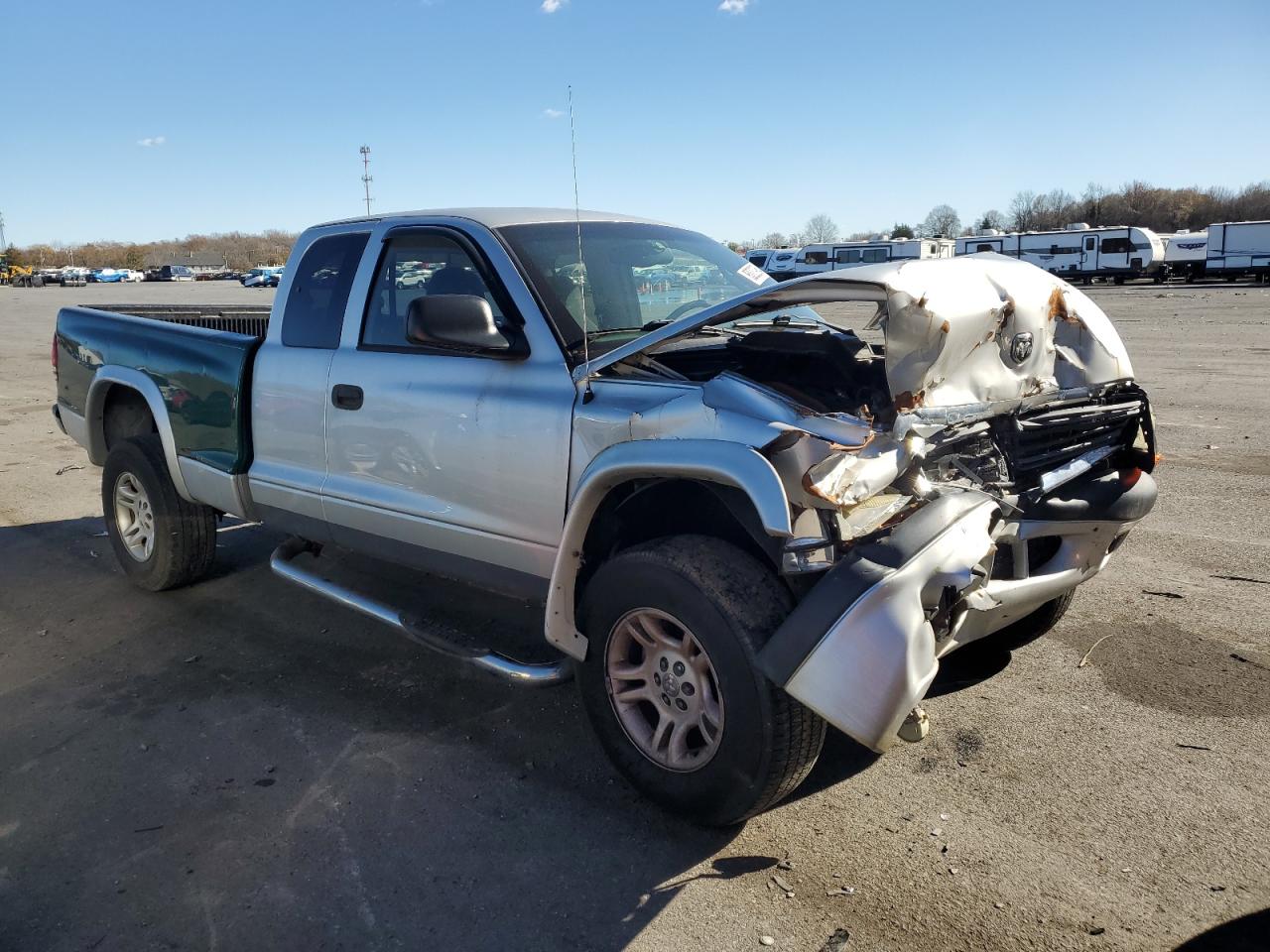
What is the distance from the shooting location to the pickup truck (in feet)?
8.80

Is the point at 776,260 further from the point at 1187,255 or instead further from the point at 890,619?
the point at 890,619

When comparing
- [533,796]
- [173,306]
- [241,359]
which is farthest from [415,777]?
[173,306]

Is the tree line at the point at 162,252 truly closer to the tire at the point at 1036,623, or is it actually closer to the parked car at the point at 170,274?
the parked car at the point at 170,274

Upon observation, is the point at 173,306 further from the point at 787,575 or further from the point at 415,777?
the point at 787,575

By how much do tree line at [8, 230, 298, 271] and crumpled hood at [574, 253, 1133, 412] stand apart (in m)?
116

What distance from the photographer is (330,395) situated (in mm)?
4227

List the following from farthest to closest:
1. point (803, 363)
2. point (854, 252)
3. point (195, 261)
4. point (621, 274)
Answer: point (195, 261)
point (854, 252)
point (621, 274)
point (803, 363)

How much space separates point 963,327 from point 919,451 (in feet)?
1.42

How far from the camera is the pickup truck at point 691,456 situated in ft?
8.80

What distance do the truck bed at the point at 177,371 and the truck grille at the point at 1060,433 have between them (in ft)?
11.6

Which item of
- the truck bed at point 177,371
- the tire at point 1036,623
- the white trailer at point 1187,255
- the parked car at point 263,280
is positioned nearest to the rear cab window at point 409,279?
the truck bed at point 177,371

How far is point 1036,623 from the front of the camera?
164 inches

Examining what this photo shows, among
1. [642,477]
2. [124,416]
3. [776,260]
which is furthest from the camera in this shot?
[776,260]

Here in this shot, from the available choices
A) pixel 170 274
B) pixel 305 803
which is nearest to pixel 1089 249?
pixel 305 803
